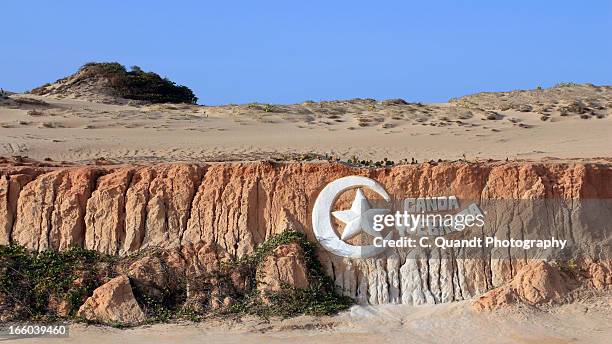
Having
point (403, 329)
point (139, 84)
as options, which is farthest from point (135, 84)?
point (403, 329)

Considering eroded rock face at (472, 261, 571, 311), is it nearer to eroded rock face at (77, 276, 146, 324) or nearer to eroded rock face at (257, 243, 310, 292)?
eroded rock face at (257, 243, 310, 292)

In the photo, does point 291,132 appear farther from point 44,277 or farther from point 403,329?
point 403,329

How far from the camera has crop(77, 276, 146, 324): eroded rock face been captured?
16.1m

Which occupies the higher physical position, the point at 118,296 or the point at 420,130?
the point at 420,130

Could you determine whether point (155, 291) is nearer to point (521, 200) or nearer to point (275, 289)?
point (275, 289)

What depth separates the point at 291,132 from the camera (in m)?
31.1

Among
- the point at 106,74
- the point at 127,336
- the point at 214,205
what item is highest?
the point at 106,74

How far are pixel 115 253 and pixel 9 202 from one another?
207 centimetres

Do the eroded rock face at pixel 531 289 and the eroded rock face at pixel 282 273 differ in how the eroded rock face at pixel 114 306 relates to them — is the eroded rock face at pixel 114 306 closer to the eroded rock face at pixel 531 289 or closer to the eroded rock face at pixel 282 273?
the eroded rock face at pixel 282 273

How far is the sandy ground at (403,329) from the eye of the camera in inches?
610

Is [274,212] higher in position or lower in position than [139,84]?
lower

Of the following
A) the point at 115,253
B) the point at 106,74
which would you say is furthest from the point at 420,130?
the point at 115,253

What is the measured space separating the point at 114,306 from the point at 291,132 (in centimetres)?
1541

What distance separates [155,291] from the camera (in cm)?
1658
